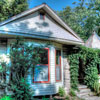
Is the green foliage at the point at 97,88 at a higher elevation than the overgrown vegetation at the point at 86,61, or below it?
below

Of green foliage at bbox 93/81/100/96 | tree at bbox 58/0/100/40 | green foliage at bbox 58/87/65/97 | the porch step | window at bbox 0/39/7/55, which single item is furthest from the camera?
tree at bbox 58/0/100/40

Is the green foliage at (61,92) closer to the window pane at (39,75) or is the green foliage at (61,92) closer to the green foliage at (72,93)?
the green foliage at (72,93)

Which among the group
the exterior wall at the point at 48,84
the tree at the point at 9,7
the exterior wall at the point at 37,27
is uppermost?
the tree at the point at 9,7

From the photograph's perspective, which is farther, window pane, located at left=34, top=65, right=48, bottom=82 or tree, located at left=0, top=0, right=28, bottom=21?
tree, located at left=0, top=0, right=28, bottom=21

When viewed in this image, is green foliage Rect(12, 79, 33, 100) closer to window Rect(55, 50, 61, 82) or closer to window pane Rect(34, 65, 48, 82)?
window pane Rect(34, 65, 48, 82)

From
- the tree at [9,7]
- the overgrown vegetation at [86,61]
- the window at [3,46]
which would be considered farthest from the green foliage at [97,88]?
the tree at [9,7]

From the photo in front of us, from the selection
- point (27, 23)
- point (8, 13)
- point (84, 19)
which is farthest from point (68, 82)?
point (84, 19)

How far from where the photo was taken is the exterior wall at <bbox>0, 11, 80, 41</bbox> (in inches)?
245

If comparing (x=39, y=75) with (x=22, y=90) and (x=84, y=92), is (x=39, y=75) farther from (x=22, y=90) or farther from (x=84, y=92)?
(x=84, y=92)

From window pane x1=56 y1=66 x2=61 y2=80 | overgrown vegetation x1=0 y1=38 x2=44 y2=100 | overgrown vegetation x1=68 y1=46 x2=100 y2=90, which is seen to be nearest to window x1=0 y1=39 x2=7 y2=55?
overgrown vegetation x1=0 y1=38 x2=44 y2=100

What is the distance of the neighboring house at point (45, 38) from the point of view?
6.30 metres

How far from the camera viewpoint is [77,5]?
29969 millimetres

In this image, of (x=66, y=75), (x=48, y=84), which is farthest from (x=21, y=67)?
(x=66, y=75)

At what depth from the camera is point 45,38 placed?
6602 mm
